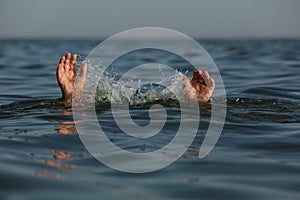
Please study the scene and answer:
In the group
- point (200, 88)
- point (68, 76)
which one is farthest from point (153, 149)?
point (68, 76)

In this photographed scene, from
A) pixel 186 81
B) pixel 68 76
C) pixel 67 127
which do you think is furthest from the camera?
pixel 68 76

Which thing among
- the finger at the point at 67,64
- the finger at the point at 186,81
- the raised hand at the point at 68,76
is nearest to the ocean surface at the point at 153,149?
the raised hand at the point at 68,76

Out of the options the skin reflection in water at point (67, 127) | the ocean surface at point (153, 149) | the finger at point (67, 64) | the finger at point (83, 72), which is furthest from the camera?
the finger at point (83, 72)

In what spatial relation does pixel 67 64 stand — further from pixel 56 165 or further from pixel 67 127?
pixel 56 165

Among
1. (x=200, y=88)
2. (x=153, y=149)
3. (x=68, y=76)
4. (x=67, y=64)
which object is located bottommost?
(x=153, y=149)

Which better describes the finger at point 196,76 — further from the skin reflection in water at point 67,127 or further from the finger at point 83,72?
the skin reflection in water at point 67,127

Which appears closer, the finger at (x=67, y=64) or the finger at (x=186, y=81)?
the finger at (x=186, y=81)

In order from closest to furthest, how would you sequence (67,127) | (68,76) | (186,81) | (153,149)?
(153,149) → (67,127) → (186,81) → (68,76)

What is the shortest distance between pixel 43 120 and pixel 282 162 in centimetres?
277

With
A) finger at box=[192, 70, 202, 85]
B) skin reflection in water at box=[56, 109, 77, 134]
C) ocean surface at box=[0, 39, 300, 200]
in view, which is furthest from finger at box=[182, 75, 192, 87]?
skin reflection in water at box=[56, 109, 77, 134]

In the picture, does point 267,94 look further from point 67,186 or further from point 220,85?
point 67,186

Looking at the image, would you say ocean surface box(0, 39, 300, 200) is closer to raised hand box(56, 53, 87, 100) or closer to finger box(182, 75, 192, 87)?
raised hand box(56, 53, 87, 100)

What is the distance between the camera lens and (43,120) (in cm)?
577

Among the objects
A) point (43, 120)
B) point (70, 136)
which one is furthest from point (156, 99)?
point (70, 136)
